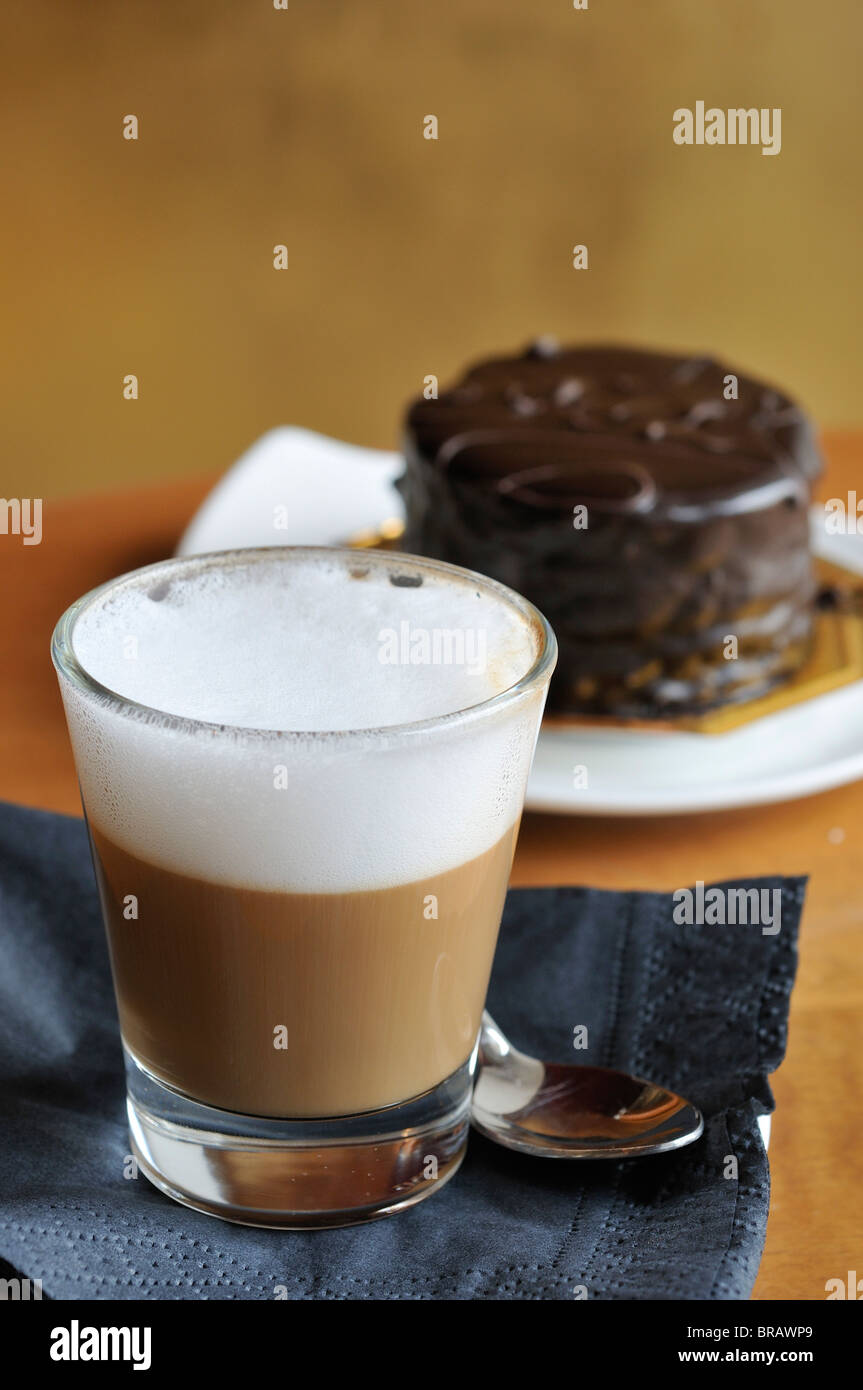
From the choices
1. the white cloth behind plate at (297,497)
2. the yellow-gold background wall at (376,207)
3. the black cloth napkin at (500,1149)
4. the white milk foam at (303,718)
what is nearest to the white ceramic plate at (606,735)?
the white cloth behind plate at (297,497)

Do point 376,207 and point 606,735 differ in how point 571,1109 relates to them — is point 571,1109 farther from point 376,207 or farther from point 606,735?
point 376,207

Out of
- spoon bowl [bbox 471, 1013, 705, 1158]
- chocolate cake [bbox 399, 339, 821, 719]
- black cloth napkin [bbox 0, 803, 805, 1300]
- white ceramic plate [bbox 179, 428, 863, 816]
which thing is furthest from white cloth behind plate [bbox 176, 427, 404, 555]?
spoon bowl [bbox 471, 1013, 705, 1158]

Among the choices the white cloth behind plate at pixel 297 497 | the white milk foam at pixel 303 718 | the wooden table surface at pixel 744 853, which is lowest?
the wooden table surface at pixel 744 853

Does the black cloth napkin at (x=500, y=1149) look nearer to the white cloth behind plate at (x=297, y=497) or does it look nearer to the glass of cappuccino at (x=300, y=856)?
the glass of cappuccino at (x=300, y=856)

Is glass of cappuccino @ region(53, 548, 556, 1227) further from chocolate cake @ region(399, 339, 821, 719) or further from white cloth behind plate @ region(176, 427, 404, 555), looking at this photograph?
white cloth behind plate @ region(176, 427, 404, 555)
